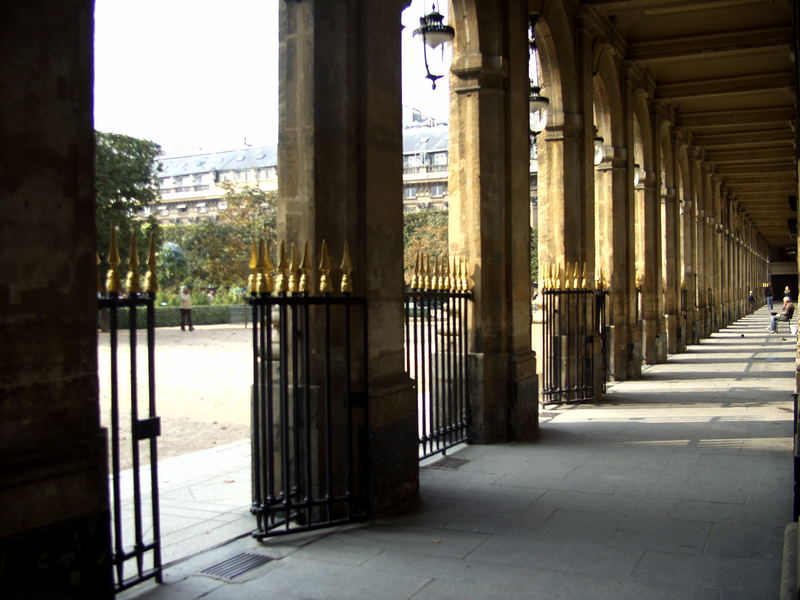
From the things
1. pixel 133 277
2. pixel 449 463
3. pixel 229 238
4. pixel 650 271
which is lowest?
pixel 449 463

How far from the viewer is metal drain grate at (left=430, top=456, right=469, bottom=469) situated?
7859mm

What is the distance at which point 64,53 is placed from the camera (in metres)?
3.71

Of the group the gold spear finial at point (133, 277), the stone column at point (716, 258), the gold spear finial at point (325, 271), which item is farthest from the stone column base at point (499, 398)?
the stone column at point (716, 258)

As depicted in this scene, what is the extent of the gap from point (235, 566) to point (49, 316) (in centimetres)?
205

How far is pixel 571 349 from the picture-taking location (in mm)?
12328

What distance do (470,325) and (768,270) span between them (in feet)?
277

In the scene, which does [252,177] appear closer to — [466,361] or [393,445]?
[466,361]

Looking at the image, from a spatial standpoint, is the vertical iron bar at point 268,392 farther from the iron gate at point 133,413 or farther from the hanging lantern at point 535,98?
the hanging lantern at point 535,98

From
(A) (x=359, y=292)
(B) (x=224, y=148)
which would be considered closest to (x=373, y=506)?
(A) (x=359, y=292)

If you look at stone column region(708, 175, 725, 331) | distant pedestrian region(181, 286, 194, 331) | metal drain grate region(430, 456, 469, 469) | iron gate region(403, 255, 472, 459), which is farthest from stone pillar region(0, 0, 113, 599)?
stone column region(708, 175, 725, 331)

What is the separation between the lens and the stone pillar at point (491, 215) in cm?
916

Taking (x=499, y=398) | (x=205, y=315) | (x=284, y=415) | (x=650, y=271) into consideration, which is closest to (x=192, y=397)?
(x=499, y=398)

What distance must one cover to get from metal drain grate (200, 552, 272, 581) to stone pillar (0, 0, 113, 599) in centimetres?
97

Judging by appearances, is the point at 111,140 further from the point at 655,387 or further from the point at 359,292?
the point at 359,292
